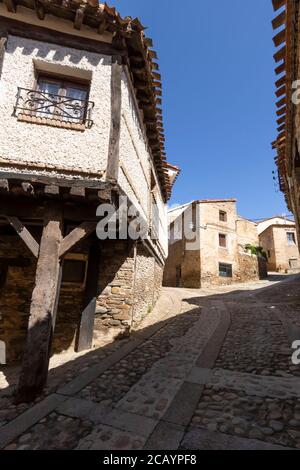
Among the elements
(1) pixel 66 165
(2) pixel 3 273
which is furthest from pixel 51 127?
(2) pixel 3 273

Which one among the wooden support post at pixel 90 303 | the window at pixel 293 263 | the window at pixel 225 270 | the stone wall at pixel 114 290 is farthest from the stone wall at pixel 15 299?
the window at pixel 293 263

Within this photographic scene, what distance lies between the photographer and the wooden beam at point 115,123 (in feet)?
14.4

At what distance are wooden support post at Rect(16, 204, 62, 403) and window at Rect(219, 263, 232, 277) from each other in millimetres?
16841

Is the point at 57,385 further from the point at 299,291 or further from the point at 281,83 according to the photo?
the point at 299,291

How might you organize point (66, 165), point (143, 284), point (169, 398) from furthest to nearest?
1. point (143, 284)
2. point (66, 165)
3. point (169, 398)

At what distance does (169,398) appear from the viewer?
3.18 meters

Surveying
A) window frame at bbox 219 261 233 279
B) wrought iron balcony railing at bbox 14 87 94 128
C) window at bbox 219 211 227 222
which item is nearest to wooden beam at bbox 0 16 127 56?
wrought iron balcony railing at bbox 14 87 94 128

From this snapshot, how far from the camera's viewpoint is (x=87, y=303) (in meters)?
5.81

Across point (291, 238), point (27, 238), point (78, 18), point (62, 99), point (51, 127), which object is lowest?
point (27, 238)

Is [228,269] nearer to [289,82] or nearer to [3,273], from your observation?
[289,82]

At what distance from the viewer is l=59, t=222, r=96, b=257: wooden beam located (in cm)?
402

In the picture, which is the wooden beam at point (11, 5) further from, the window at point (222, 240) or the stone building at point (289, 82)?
the window at point (222, 240)

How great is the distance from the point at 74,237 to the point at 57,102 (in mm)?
2887

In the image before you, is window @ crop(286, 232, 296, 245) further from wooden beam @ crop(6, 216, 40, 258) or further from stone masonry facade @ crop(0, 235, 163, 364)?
wooden beam @ crop(6, 216, 40, 258)
